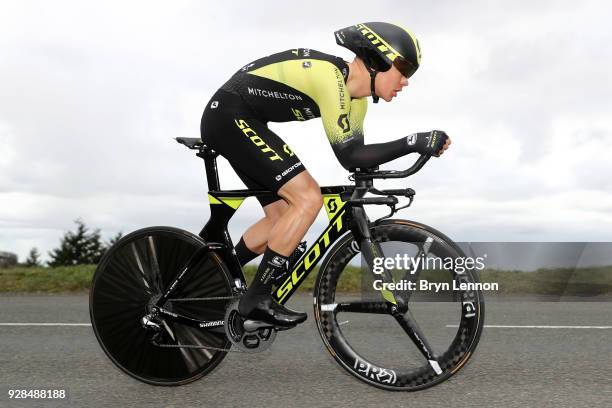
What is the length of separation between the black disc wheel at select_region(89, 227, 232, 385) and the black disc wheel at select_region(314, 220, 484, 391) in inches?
27.2

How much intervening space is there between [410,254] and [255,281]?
92 centimetres

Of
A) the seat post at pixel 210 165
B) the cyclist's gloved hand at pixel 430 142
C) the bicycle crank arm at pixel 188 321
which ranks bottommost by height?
the bicycle crank arm at pixel 188 321

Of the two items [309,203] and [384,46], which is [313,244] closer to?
[309,203]

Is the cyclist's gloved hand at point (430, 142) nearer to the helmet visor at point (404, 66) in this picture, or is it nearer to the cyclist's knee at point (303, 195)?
the helmet visor at point (404, 66)

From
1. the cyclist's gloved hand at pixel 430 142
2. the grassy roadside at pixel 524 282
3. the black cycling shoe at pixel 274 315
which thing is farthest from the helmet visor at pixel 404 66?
the grassy roadside at pixel 524 282

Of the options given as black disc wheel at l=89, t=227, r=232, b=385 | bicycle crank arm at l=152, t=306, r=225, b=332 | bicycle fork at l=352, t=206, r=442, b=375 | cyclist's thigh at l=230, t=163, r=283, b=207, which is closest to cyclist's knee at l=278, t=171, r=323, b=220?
bicycle fork at l=352, t=206, r=442, b=375

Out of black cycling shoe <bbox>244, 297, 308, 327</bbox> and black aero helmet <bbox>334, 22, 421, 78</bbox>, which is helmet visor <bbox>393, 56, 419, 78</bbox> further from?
black cycling shoe <bbox>244, 297, 308, 327</bbox>

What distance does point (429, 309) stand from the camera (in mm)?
7738

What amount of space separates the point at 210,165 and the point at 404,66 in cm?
136

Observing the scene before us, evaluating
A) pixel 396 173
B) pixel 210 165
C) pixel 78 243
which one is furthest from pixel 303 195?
pixel 78 243

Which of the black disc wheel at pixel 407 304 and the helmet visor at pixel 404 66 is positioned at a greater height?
the helmet visor at pixel 404 66

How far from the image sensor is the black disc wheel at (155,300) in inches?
174

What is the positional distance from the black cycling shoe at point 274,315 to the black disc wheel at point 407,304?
163 mm

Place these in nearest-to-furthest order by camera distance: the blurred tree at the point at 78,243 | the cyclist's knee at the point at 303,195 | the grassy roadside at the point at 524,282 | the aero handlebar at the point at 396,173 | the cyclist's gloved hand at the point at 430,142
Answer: the cyclist's gloved hand at the point at 430,142 < the aero handlebar at the point at 396,173 < the cyclist's knee at the point at 303,195 < the grassy roadside at the point at 524,282 < the blurred tree at the point at 78,243
